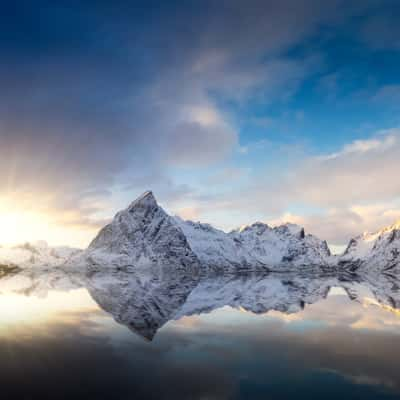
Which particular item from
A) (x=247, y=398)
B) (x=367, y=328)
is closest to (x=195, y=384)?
(x=247, y=398)

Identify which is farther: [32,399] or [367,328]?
[367,328]

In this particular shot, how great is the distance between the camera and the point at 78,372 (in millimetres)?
21609

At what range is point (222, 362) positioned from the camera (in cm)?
2442

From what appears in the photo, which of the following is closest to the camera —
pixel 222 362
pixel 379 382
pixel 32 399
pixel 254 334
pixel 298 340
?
pixel 32 399

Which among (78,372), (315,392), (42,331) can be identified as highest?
(42,331)

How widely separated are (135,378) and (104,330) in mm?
16040

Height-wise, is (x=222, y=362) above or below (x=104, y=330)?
below

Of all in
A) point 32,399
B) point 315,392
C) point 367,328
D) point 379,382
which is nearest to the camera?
point 32,399

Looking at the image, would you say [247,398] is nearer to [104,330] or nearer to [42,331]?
[104,330]

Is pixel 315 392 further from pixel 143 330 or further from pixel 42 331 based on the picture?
pixel 42 331

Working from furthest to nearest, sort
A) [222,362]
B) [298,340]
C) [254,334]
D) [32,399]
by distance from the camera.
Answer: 1. [254,334]
2. [298,340]
3. [222,362]
4. [32,399]

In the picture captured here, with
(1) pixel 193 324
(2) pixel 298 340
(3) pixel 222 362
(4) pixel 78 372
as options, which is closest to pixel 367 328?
(2) pixel 298 340

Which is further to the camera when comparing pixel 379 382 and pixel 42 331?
pixel 42 331

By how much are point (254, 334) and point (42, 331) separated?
70.3 ft
